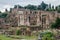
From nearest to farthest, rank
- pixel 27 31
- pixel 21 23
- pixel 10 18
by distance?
1. pixel 27 31
2. pixel 21 23
3. pixel 10 18

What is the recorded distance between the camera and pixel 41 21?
4044 centimetres

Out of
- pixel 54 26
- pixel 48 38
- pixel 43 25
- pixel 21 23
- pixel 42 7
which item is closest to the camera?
pixel 48 38

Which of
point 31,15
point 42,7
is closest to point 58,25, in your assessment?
point 31,15

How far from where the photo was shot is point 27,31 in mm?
31719

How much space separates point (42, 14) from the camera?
139 feet

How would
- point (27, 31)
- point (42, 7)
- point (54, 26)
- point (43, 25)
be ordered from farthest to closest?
1. point (42, 7)
2. point (43, 25)
3. point (54, 26)
4. point (27, 31)

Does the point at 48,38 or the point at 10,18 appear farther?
the point at 10,18

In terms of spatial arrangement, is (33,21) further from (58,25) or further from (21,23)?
(58,25)

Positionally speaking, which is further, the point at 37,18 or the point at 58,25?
the point at 37,18

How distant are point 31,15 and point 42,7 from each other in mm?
21750

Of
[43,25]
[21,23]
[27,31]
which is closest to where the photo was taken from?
[27,31]

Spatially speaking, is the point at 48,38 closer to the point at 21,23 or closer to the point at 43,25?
the point at 43,25

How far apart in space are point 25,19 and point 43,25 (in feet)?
13.4

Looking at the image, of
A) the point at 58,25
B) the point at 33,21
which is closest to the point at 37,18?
the point at 33,21
